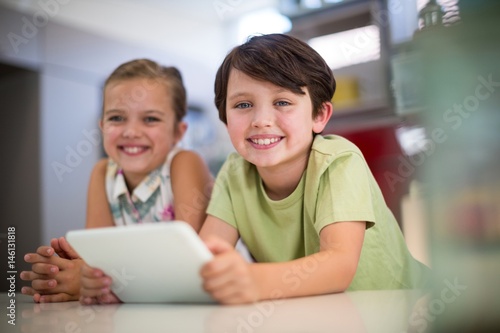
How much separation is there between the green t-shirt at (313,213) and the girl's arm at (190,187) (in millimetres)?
79

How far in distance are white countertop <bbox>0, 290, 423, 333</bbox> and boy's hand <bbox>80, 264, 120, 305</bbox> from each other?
0.5 inches

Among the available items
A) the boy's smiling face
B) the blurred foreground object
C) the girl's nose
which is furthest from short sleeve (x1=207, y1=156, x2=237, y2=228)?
the blurred foreground object

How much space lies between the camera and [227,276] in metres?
0.48

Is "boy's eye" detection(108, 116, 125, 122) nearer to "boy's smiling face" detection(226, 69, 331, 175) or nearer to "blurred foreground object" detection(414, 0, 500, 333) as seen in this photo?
"boy's smiling face" detection(226, 69, 331, 175)

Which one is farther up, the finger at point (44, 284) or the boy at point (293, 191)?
the boy at point (293, 191)

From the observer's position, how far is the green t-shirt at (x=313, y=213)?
0.73 m

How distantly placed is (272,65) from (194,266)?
0.34m

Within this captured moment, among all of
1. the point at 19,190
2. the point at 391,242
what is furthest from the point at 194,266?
the point at 19,190

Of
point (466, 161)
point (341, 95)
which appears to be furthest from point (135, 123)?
point (341, 95)

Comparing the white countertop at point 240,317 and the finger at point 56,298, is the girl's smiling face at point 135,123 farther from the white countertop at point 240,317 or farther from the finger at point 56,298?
the white countertop at point 240,317

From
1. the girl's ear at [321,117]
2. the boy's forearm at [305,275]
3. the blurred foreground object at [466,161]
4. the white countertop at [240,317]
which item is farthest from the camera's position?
the girl's ear at [321,117]

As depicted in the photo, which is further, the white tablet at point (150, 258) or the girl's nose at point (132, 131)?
the girl's nose at point (132, 131)

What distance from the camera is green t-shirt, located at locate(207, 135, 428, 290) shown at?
73 cm

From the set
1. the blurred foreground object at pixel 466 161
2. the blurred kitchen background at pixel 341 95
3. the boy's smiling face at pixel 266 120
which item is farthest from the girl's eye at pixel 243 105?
the blurred foreground object at pixel 466 161
